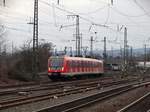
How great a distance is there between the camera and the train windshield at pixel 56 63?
155 ft

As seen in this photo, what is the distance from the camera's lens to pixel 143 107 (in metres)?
19.5

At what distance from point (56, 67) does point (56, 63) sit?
1.68 feet

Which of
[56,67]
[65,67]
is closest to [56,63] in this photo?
[56,67]

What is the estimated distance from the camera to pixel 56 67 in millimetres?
47500

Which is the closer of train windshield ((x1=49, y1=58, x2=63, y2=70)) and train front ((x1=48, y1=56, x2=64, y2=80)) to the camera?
train front ((x1=48, y1=56, x2=64, y2=80))

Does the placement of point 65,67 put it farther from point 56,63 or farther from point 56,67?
point 56,63

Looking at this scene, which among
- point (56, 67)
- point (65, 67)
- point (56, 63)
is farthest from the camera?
point (56, 63)

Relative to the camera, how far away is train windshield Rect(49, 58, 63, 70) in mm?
47344

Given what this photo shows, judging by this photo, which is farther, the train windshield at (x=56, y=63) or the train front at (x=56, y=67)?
the train windshield at (x=56, y=63)

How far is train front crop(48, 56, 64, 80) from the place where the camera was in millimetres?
A: 47156

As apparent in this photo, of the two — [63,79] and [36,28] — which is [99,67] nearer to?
[63,79]

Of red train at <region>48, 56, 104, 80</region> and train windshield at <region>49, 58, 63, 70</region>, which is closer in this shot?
red train at <region>48, 56, 104, 80</region>

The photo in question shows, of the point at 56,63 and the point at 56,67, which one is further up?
the point at 56,63

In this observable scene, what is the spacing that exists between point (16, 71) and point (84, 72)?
10658 millimetres
